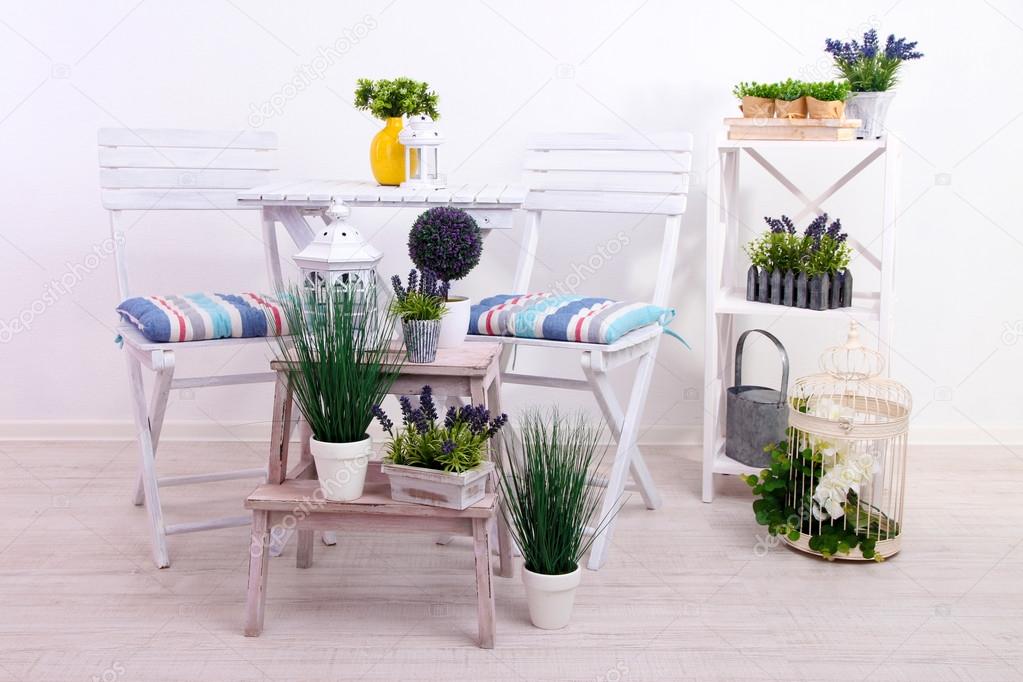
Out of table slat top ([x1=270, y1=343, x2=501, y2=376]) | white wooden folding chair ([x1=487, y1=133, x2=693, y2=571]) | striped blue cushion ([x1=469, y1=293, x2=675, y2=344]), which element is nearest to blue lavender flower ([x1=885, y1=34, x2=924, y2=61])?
white wooden folding chair ([x1=487, y1=133, x2=693, y2=571])

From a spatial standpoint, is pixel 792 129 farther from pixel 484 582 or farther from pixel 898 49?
pixel 484 582

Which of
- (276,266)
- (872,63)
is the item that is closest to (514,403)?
(276,266)

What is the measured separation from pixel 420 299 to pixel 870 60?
1.55m

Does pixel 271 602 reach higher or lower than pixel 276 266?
lower

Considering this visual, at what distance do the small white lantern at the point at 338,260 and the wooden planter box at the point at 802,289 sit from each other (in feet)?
4.14

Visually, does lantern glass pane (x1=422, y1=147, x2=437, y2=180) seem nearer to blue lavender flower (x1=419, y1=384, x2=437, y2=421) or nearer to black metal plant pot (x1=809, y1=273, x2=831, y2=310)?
blue lavender flower (x1=419, y1=384, x2=437, y2=421)

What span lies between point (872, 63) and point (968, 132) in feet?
2.26

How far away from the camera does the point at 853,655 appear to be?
2215mm

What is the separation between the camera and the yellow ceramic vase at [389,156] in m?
2.91

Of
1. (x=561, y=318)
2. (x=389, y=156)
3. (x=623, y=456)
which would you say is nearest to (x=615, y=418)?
(x=623, y=456)

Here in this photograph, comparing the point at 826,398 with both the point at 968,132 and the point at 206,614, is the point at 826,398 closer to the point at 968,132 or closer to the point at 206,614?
the point at 968,132

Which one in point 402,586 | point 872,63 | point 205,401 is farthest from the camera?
point 205,401

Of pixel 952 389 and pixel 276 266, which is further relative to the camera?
pixel 952 389

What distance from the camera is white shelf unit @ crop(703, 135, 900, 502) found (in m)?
2.97
